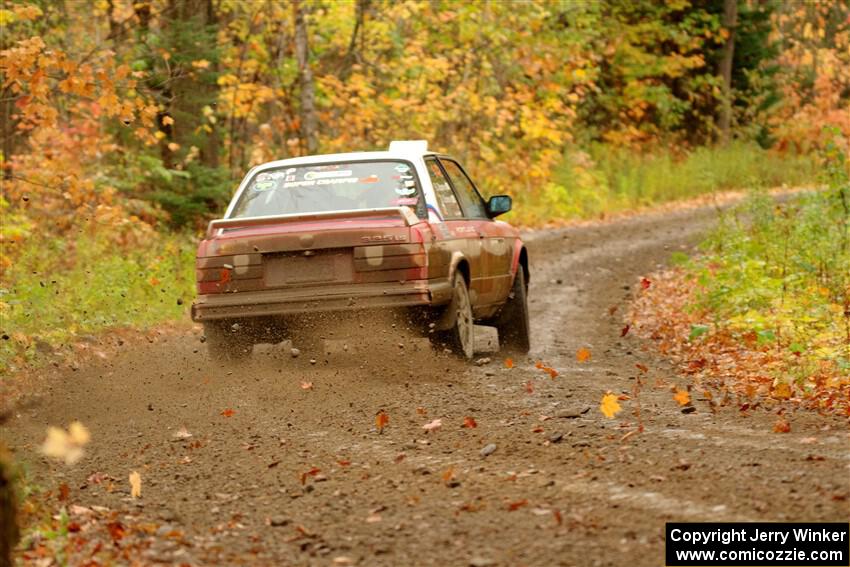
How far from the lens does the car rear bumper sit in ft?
29.0

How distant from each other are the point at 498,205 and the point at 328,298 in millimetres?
2583

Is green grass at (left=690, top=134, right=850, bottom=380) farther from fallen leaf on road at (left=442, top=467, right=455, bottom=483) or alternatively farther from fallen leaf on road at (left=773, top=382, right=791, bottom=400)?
fallen leaf on road at (left=442, top=467, right=455, bottom=483)

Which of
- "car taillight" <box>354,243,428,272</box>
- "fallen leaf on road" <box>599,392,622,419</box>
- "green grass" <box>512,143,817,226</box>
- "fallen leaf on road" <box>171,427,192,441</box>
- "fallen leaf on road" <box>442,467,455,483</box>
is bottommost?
"green grass" <box>512,143,817,226</box>

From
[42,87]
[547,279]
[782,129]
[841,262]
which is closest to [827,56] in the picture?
[782,129]

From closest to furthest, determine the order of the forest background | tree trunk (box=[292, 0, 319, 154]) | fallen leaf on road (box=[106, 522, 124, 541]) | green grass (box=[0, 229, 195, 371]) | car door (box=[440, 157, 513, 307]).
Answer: fallen leaf on road (box=[106, 522, 124, 541]) → car door (box=[440, 157, 513, 307]) → green grass (box=[0, 229, 195, 371]) → the forest background → tree trunk (box=[292, 0, 319, 154])

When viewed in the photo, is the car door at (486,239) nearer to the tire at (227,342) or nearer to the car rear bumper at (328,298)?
the car rear bumper at (328,298)

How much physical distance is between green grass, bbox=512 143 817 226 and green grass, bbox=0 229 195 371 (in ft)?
34.0

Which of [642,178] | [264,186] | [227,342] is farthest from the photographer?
[642,178]

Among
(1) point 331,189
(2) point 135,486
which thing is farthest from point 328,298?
(2) point 135,486

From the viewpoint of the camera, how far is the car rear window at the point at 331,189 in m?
9.60

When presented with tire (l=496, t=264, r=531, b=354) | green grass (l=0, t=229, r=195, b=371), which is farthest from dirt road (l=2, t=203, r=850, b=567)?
green grass (l=0, t=229, r=195, b=371)

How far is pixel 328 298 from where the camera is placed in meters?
8.88

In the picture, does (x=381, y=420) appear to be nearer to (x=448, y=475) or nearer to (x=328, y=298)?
(x=448, y=475)

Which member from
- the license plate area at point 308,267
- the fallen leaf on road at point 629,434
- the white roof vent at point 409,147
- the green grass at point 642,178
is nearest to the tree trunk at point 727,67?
the green grass at point 642,178
